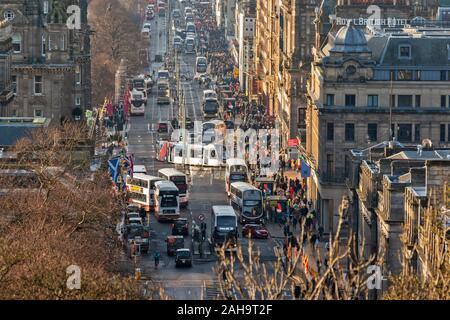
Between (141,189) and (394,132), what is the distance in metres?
19.3

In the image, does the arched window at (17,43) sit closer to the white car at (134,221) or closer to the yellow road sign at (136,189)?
the yellow road sign at (136,189)

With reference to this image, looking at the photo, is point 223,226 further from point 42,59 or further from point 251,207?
point 42,59

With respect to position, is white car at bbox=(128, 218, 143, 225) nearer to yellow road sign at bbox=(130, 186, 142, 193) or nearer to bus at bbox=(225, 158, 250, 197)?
yellow road sign at bbox=(130, 186, 142, 193)

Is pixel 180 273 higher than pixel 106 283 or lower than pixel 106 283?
lower

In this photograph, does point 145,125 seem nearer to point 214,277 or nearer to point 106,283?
point 214,277

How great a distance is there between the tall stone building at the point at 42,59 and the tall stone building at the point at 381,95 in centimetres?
3632

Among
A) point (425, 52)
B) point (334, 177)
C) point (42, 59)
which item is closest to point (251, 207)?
point (334, 177)

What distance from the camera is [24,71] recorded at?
163375 mm

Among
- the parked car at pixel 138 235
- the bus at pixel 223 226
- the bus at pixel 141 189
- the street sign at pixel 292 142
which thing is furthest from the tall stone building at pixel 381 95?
the street sign at pixel 292 142

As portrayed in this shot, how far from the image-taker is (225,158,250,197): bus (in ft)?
479

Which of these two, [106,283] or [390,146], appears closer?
[106,283]

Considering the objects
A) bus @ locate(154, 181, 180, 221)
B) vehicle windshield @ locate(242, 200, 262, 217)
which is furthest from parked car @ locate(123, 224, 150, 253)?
vehicle windshield @ locate(242, 200, 262, 217)

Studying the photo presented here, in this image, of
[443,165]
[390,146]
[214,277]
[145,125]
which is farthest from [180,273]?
[145,125]

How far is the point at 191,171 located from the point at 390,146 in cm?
4345
